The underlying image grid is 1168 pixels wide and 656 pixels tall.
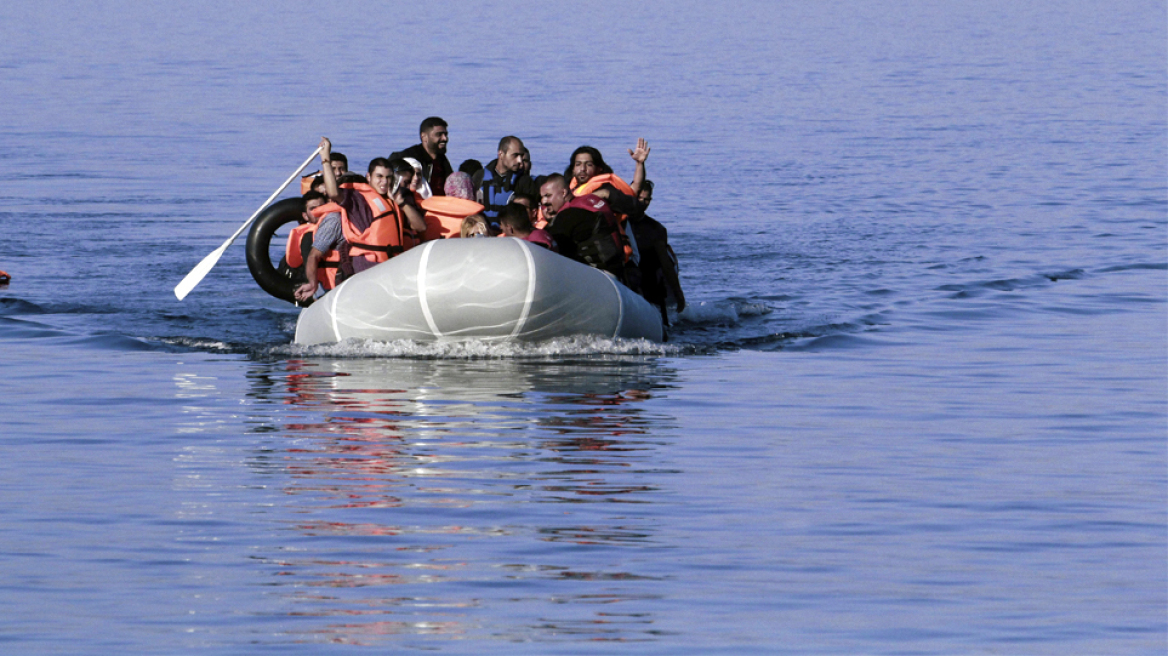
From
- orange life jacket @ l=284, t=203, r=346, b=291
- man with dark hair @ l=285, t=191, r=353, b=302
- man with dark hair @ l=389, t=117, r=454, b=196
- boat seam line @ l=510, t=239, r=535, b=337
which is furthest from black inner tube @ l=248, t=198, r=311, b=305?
boat seam line @ l=510, t=239, r=535, b=337

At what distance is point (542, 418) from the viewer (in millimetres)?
11750

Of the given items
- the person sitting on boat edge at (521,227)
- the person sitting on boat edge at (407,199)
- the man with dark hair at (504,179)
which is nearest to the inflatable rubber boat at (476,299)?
the person sitting on boat edge at (521,227)

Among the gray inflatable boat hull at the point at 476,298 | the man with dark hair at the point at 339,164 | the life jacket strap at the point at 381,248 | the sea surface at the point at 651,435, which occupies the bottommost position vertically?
the sea surface at the point at 651,435

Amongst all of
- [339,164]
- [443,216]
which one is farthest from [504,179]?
[339,164]

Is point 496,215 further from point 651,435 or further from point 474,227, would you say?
point 651,435

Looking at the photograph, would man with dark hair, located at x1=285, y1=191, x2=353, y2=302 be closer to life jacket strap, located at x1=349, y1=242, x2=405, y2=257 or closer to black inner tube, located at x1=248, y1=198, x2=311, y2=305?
life jacket strap, located at x1=349, y1=242, x2=405, y2=257

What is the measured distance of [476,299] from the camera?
548 inches

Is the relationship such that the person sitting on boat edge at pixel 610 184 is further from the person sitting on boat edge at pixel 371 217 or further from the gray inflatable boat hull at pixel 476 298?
the person sitting on boat edge at pixel 371 217

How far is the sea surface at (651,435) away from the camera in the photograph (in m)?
7.43

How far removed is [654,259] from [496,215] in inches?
61.4

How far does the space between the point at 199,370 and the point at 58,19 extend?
76.5 m

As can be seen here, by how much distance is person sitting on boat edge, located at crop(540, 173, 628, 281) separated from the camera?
47.6ft

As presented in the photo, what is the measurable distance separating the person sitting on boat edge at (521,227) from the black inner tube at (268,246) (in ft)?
9.89

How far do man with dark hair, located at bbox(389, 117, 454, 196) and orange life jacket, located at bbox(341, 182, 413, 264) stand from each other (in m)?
1.75
